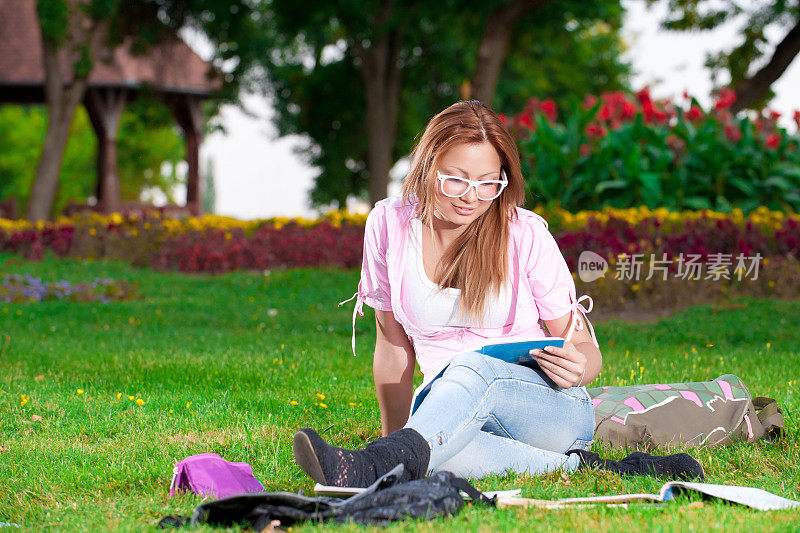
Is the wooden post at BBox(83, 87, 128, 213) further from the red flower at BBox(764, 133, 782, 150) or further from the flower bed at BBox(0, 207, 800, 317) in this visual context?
the red flower at BBox(764, 133, 782, 150)

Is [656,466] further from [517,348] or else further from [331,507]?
[331,507]

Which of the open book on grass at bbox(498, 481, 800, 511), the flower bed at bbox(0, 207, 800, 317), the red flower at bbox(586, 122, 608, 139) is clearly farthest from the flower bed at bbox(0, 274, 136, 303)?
the open book on grass at bbox(498, 481, 800, 511)

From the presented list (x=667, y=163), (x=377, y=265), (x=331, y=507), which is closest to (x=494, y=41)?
(x=667, y=163)

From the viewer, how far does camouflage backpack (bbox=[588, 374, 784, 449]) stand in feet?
11.6

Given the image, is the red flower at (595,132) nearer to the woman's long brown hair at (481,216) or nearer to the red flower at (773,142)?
the red flower at (773,142)

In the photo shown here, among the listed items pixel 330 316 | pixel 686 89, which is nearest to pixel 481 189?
pixel 330 316

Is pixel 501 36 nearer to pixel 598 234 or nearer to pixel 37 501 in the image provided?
pixel 598 234

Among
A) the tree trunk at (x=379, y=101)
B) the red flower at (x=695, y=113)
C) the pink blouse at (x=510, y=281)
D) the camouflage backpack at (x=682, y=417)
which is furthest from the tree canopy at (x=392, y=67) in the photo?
the pink blouse at (x=510, y=281)

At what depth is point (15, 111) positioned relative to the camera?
39469 millimetres

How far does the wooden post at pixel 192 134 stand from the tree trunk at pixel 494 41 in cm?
913

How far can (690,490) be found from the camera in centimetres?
272

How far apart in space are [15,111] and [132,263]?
102 ft

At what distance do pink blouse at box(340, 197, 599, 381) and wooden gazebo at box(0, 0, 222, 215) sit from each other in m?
16.5

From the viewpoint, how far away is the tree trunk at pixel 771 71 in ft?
50.0
